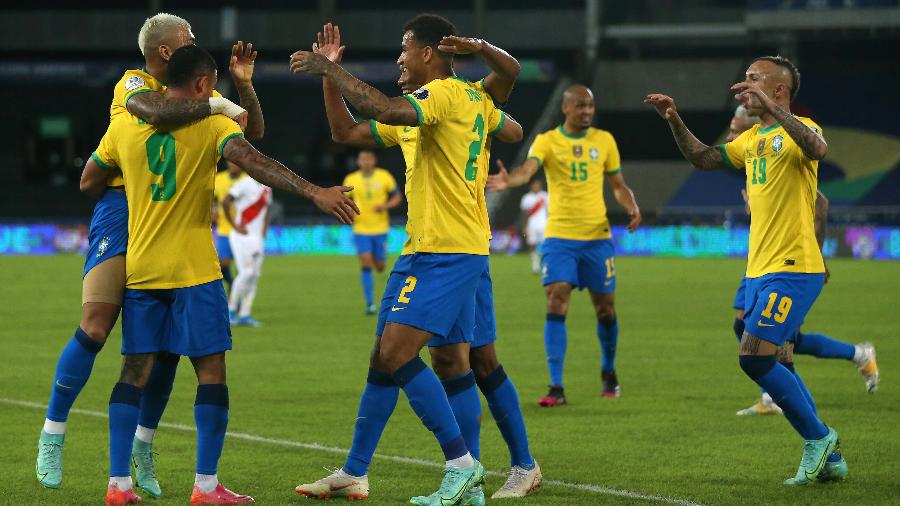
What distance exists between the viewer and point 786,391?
690 centimetres

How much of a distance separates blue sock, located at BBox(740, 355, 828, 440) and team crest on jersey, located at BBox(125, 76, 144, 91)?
11.0 ft

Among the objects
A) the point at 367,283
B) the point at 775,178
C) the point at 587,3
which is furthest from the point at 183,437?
the point at 587,3

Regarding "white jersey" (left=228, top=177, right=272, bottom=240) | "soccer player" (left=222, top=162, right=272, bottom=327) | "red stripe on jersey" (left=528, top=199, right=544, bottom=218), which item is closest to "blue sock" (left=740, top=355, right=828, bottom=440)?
"soccer player" (left=222, top=162, right=272, bottom=327)

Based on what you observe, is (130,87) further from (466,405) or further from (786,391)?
(786,391)

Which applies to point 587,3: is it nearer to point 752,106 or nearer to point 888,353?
point 888,353

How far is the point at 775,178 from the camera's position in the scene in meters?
7.17

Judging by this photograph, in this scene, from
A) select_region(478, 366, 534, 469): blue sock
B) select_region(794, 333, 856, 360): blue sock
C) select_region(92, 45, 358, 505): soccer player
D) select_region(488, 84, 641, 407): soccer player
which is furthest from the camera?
select_region(488, 84, 641, 407): soccer player

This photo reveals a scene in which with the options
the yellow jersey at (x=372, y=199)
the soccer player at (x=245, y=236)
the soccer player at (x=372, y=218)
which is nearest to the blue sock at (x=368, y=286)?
the soccer player at (x=372, y=218)

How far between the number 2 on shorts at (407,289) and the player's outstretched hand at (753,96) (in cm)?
180

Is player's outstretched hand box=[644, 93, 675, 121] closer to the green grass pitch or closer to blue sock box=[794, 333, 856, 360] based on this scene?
the green grass pitch

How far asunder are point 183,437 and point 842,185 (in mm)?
36830

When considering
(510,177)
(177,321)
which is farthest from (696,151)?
(177,321)

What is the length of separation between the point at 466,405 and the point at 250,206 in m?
10.8

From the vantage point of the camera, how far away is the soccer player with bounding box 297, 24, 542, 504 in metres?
6.40
